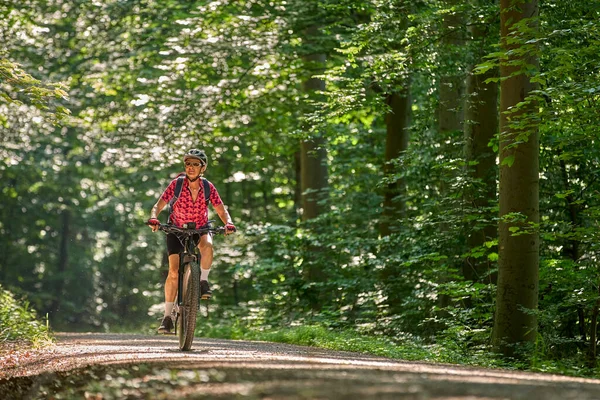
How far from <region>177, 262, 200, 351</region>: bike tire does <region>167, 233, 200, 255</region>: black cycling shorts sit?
376 mm

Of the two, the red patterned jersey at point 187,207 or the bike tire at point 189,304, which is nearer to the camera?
the bike tire at point 189,304

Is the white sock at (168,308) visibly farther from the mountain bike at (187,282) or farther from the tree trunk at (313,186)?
the tree trunk at (313,186)

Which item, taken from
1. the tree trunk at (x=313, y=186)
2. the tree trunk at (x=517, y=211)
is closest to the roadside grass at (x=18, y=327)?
the tree trunk at (x=517, y=211)


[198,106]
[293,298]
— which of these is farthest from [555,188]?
[198,106]

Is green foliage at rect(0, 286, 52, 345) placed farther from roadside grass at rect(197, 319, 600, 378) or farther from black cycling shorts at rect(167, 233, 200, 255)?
roadside grass at rect(197, 319, 600, 378)

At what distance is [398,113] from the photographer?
19.9 m

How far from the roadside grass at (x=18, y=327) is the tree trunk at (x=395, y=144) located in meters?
7.76

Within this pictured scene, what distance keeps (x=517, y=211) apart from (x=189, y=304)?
4282 millimetres

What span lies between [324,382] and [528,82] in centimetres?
689

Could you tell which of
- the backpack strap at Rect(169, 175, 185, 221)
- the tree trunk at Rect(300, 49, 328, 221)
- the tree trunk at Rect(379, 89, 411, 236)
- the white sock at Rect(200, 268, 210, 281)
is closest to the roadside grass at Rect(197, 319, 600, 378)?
the white sock at Rect(200, 268, 210, 281)

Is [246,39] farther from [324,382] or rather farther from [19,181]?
[19,181]

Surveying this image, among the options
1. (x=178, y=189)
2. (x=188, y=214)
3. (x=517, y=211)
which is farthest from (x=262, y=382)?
(x=517, y=211)

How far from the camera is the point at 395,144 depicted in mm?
19688

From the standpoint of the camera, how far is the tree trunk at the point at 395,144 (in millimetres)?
19406
